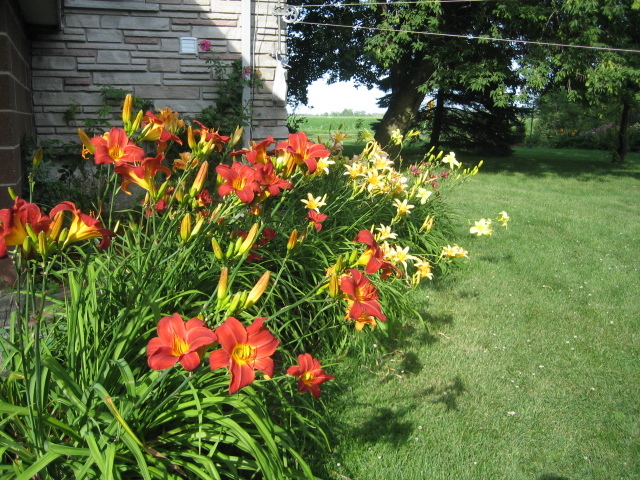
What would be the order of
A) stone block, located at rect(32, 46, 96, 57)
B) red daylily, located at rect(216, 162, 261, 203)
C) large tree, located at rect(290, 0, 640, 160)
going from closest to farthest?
red daylily, located at rect(216, 162, 261, 203) < stone block, located at rect(32, 46, 96, 57) < large tree, located at rect(290, 0, 640, 160)

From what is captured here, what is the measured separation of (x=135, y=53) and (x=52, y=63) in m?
0.83

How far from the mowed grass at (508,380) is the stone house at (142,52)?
131 inches

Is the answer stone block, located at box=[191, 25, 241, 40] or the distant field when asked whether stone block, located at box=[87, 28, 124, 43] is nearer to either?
stone block, located at box=[191, 25, 241, 40]

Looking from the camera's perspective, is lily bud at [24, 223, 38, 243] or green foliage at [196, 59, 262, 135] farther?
green foliage at [196, 59, 262, 135]

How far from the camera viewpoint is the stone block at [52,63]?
554 cm

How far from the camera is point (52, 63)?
5574 mm

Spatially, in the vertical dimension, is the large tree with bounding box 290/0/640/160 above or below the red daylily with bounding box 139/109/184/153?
Answer: above

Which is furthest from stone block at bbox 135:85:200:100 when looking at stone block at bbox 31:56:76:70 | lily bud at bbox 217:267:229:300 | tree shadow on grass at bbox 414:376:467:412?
lily bud at bbox 217:267:229:300

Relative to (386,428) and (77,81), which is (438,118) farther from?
(386,428)

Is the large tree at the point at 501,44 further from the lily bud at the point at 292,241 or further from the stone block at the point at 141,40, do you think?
the lily bud at the point at 292,241

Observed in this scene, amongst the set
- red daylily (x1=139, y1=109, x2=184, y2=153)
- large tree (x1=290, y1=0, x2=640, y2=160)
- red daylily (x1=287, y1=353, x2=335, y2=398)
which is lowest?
red daylily (x1=287, y1=353, x2=335, y2=398)

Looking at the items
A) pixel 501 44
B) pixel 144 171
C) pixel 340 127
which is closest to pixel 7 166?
pixel 340 127

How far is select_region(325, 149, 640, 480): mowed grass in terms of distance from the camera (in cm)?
215

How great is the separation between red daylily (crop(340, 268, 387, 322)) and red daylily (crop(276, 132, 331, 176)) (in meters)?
0.52
